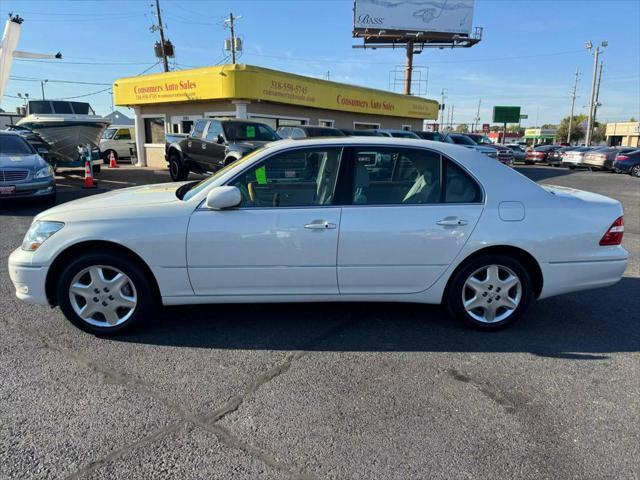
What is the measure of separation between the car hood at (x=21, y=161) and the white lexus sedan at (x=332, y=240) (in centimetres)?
705

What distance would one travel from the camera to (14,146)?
10508mm

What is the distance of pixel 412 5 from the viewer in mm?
38125

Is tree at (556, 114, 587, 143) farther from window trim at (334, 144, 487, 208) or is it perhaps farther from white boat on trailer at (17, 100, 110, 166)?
window trim at (334, 144, 487, 208)

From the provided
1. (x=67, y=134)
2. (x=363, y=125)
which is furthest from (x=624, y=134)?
(x=67, y=134)

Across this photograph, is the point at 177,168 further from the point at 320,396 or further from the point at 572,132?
the point at 572,132

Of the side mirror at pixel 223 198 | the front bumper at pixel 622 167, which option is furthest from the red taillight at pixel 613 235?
the front bumper at pixel 622 167

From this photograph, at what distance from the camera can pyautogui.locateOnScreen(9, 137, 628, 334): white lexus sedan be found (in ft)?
11.9

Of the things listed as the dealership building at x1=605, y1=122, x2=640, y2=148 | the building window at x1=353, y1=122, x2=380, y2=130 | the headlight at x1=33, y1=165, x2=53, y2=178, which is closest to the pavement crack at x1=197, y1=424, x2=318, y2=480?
the headlight at x1=33, y1=165, x2=53, y2=178

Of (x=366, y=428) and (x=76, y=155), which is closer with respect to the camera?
(x=366, y=428)

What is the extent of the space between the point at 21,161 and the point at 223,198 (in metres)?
8.44

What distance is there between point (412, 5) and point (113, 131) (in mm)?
26513

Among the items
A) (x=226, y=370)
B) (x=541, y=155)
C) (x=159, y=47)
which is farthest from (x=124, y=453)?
(x=541, y=155)

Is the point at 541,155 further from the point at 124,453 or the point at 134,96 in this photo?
the point at 124,453

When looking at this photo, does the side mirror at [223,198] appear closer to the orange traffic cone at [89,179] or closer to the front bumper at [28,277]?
the front bumper at [28,277]
